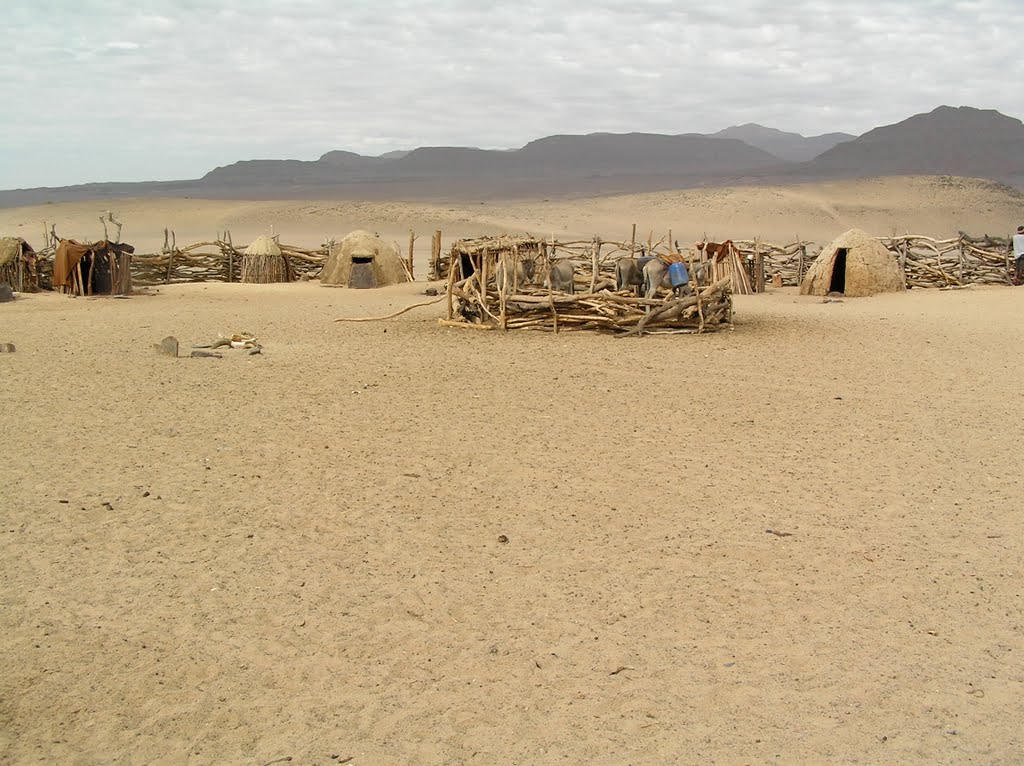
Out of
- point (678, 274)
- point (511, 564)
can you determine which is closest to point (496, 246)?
point (678, 274)

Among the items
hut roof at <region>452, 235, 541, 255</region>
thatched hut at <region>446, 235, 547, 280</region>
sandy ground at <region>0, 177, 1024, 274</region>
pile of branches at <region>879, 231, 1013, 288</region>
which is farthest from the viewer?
sandy ground at <region>0, 177, 1024, 274</region>

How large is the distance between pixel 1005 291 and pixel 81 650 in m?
18.9

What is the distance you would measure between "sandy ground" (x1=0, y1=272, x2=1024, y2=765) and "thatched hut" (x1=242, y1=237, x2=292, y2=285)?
13.1m

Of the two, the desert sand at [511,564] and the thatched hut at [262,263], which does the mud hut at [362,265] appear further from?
the desert sand at [511,564]

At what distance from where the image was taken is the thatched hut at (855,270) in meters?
20.0

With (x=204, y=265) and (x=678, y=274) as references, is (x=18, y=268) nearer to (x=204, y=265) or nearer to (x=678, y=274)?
(x=204, y=265)

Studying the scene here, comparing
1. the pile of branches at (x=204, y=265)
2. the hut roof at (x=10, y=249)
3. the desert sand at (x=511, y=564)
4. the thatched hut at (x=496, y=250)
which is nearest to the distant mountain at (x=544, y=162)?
the pile of branches at (x=204, y=265)

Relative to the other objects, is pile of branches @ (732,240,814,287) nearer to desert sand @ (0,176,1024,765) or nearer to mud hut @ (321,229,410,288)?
mud hut @ (321,229,410,288)

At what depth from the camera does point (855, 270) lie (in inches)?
789

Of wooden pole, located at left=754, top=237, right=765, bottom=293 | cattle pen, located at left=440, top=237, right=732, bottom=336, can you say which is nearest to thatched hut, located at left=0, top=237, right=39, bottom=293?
cattle pen, located at left=440, top=237, right=732, bottom=336

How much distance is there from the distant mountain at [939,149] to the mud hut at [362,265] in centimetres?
5925

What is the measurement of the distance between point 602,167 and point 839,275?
101 meters

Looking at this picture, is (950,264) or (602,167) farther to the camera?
(602,167)

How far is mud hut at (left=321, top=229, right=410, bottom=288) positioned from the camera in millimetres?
22297
